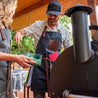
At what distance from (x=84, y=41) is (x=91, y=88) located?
0.18 m

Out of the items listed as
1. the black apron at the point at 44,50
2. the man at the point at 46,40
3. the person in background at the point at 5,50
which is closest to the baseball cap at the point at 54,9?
the man at the point at 46,40

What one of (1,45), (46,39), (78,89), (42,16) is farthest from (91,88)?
(42,16)

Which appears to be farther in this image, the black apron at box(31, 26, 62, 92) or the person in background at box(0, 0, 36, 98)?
the black apron at box(31, 26, 62, 92)

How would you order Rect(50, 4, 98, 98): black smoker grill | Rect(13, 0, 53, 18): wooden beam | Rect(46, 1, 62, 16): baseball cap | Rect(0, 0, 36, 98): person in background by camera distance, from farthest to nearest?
Rect(13, 0, 53, 18): wooden beam
Rect(46, 1, 62, 16): baseball cap
Rect(0, 0, 36, 98): person in background
Rect(50, 4, 98, 98): black smoker grill

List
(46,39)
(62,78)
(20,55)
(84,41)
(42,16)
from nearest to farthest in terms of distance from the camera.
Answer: (84,41)
(62,78)
(20,55)
(46,39)
(42,16)

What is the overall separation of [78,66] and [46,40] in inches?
45.8

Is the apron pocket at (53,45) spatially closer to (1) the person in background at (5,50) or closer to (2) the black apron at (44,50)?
(2) the black apron at (44,50)

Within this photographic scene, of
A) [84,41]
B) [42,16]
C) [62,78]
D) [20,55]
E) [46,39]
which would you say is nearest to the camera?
[84,41]

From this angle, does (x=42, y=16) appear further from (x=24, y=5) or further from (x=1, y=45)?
(x=1, y=45)

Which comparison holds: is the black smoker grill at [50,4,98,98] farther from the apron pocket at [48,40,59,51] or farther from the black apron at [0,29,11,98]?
the apron pocket at [48,40,59,51]

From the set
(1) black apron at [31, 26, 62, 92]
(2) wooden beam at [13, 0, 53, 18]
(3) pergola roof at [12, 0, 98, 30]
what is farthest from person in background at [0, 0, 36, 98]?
(2) wooden beam at [13, 0, 53, 18]

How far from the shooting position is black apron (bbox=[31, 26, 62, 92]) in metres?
1.51

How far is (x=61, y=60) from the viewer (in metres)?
0.53

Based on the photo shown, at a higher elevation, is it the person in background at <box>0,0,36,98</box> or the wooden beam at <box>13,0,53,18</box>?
the wooden beam at <box>13,0,53,18</box>
